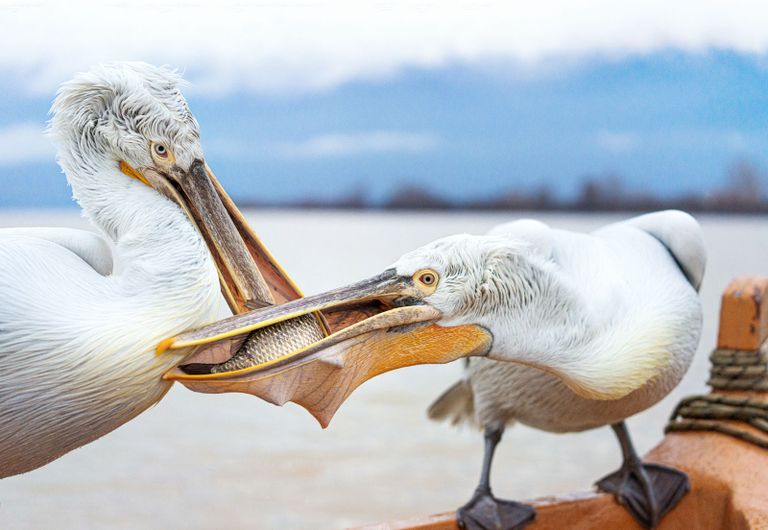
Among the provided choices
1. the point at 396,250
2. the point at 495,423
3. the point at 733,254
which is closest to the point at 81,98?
the point at 495,423

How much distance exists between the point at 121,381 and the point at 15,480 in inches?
70.5

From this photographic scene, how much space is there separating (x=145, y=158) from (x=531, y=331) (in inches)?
16.3

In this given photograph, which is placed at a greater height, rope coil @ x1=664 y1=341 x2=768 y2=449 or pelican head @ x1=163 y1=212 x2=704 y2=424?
pelican head @ x1=163 y1=212 x2=704 y2=424

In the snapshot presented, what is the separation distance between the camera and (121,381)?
78 cm

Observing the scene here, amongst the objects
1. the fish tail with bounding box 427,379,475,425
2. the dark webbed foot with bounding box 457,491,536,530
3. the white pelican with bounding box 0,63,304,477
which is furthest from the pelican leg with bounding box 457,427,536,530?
the white pelican with bounding box 0,63,304,477

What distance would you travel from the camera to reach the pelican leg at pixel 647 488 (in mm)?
1104

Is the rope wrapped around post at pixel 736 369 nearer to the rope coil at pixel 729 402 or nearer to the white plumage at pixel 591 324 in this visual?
the rope coil at pixel 729 402

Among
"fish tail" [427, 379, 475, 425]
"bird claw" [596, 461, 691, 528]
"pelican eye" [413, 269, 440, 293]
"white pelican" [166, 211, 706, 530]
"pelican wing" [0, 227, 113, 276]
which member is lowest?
"bird claw" [596, 461, 691, 528]

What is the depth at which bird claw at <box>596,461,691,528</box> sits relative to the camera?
1.10 metres

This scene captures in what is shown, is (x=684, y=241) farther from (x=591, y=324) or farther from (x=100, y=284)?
(x=100, y=284)

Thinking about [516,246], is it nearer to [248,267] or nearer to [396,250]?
[248,267]

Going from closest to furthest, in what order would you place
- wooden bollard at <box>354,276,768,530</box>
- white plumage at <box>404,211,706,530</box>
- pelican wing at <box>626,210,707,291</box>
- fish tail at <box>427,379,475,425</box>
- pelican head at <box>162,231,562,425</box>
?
pelican head at <box>162,231,562,425</box>
white plumage at <box>404,211,706,530</box>
wooden bollard at <box>354,276,768,530</box>
pelican wing at <box>626,210,707,291</box>
fish tail at <box>427,379,475,425</box>

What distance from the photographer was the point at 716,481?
1112mm

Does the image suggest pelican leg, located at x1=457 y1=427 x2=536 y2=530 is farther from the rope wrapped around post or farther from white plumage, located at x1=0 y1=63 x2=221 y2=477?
white plumage, located at x1=0 y1=63 x2=221 y2=477
